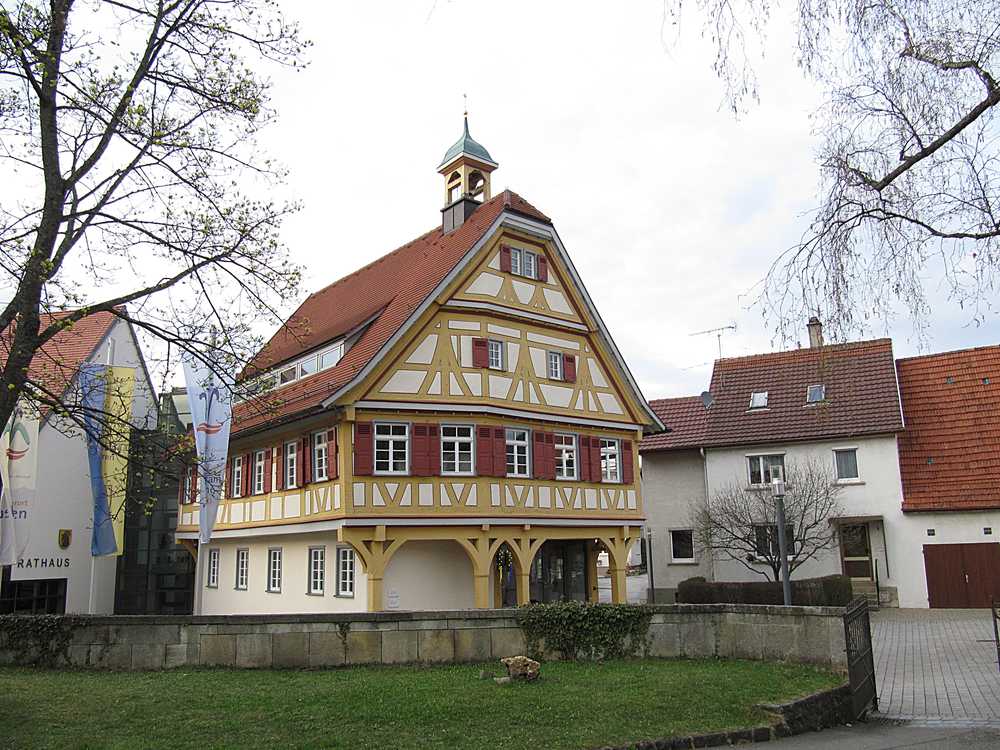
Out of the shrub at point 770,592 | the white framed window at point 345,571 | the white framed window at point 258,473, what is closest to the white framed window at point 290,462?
the white framed window at point 258,473

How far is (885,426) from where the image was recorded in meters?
27.8

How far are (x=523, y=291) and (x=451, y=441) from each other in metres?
4.52

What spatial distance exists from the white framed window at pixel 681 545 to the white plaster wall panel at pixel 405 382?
46.2 feet

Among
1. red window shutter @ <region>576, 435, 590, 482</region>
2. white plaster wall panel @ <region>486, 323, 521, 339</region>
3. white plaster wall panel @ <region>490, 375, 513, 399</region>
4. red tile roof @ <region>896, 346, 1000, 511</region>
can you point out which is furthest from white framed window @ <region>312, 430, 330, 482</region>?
red tile roof @ <region>896, 346, 1000, 511</region>

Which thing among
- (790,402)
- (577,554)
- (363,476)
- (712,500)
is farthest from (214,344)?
(790,402)

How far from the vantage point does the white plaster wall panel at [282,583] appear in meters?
21.0

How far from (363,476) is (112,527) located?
33.0 feet

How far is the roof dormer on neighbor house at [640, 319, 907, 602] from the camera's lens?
27.7 meters

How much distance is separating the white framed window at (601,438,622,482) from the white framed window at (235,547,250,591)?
398 inches

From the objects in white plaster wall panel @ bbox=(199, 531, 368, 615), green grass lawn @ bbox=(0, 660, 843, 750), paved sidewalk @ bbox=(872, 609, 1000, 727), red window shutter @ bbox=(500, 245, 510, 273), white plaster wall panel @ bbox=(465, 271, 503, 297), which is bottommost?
paved sidewalk @ bbox=(872, 609, 1000, 727)

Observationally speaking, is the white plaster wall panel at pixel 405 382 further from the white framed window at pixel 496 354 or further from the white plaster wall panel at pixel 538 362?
the white plaster wall panel at pixel 538 362

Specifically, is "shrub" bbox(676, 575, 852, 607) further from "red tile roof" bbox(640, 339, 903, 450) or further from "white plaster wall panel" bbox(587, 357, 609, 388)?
"white plaster wall panel" bbox(587, 357, 609, 388)

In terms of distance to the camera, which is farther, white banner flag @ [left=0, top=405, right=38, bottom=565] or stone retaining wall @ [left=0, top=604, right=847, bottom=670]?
white banner flag @ [left=0, top=405, right=38, bottom=565]

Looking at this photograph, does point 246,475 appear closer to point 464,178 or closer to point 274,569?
point 274,569
